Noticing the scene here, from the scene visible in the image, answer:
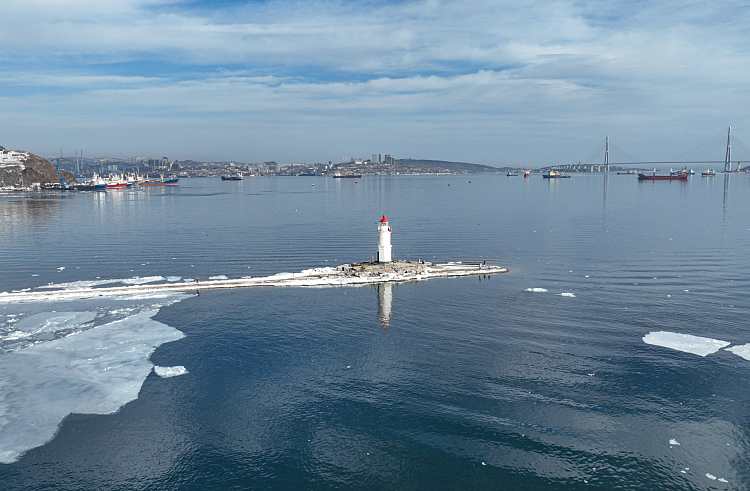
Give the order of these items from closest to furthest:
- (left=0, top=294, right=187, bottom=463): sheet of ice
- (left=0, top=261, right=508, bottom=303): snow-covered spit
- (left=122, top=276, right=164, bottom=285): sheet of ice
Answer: (left=0, top=294, right=187, bottom=463): sheet of ice
(left=0, top=261, right=508, bottom=303): snow-covered spit
(left=122, top=276, right=164, bottom=285): sheet of ice

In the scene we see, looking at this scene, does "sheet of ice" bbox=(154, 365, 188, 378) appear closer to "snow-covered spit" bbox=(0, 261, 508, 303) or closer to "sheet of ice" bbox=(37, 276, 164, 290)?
"snow-covered spit" bbox=(0, 261, 508, 303)

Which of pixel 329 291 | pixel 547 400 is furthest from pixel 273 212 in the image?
pixel 547 400

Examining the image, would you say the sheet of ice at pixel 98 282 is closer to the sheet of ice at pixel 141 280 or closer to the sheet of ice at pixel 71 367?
the sheet of ice at pixel 141 280

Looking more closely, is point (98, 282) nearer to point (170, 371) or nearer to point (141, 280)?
point (141, 280)

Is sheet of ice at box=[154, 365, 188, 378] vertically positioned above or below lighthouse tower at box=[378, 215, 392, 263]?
below

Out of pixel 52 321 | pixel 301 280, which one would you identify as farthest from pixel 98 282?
pixel 301 280

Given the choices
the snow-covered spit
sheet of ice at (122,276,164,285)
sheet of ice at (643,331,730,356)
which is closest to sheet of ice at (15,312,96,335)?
the snow-covered spit
